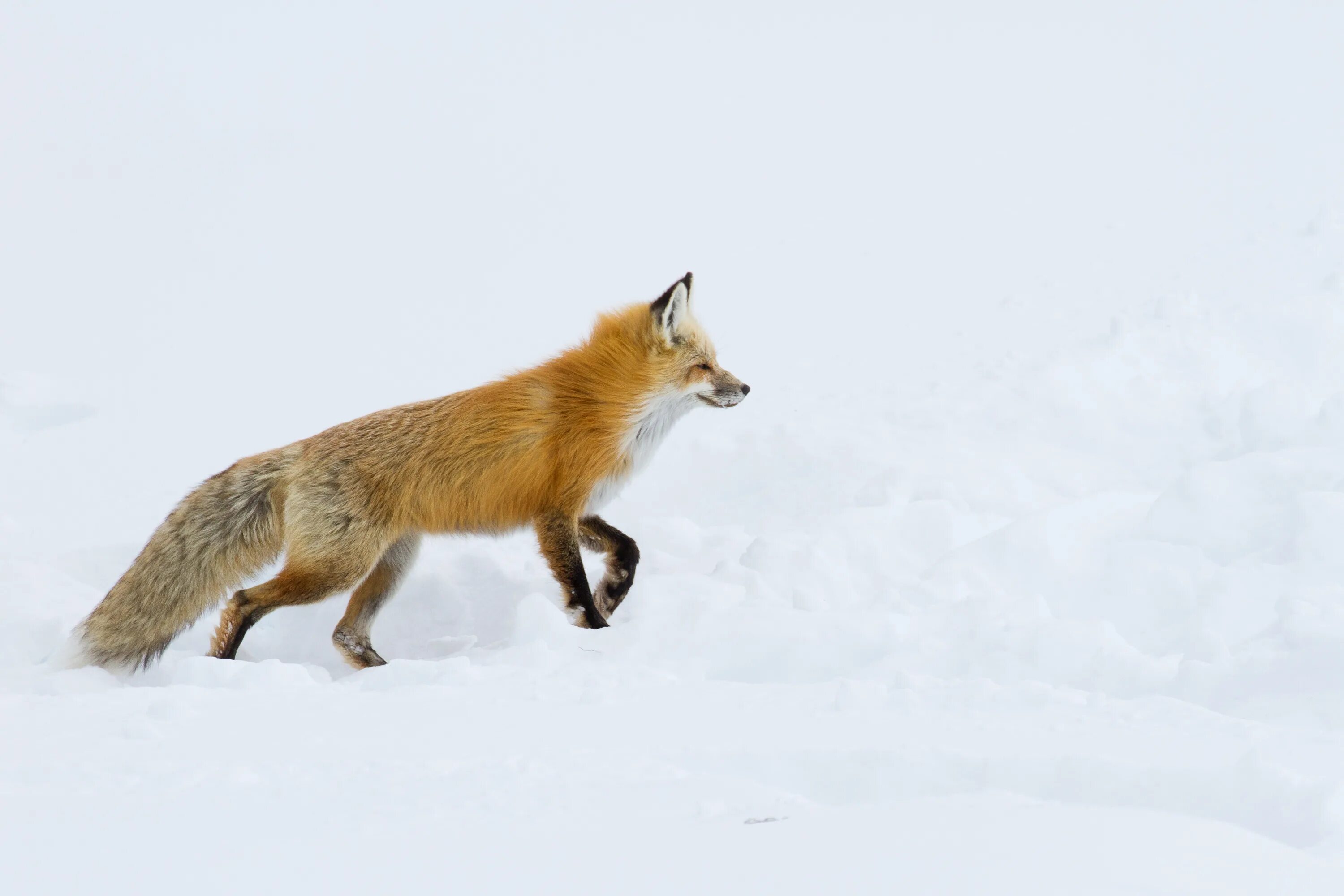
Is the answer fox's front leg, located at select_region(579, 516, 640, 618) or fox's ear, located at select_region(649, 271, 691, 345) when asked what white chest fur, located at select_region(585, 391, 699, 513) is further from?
fox's ear, located at select_region(649, 271, 691, 345)

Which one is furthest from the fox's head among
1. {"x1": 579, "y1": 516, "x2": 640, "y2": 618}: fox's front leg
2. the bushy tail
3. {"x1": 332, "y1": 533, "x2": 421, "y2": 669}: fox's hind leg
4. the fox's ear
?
the bushy tail

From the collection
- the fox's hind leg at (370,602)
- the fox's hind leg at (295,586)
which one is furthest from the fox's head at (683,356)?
the fox's hind leg at (295,586)

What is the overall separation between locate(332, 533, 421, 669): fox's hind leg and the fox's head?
1.29m

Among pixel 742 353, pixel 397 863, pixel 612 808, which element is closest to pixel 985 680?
pixel 612 808

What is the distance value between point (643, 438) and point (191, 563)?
190 centimetres

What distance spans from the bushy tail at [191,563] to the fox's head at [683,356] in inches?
64.3

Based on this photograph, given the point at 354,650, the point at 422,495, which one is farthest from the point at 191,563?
the point at 422,495

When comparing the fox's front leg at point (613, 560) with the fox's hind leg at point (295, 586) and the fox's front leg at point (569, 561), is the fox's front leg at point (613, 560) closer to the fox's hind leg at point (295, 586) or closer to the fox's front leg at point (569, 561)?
the fox's front leg at point (569, 561)

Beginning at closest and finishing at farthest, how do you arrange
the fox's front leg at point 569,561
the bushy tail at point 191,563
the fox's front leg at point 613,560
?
the bushy tail at point 191,563
the fox's front leg at point 569,561
the fox's front leg at point 613,560

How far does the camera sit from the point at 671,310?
4770 millimetres

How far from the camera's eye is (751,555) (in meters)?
4.82

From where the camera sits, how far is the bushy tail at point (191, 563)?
14.0ft

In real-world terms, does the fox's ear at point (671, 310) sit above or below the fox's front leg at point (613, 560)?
above

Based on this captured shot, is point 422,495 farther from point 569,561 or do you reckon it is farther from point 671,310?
point 671,310
